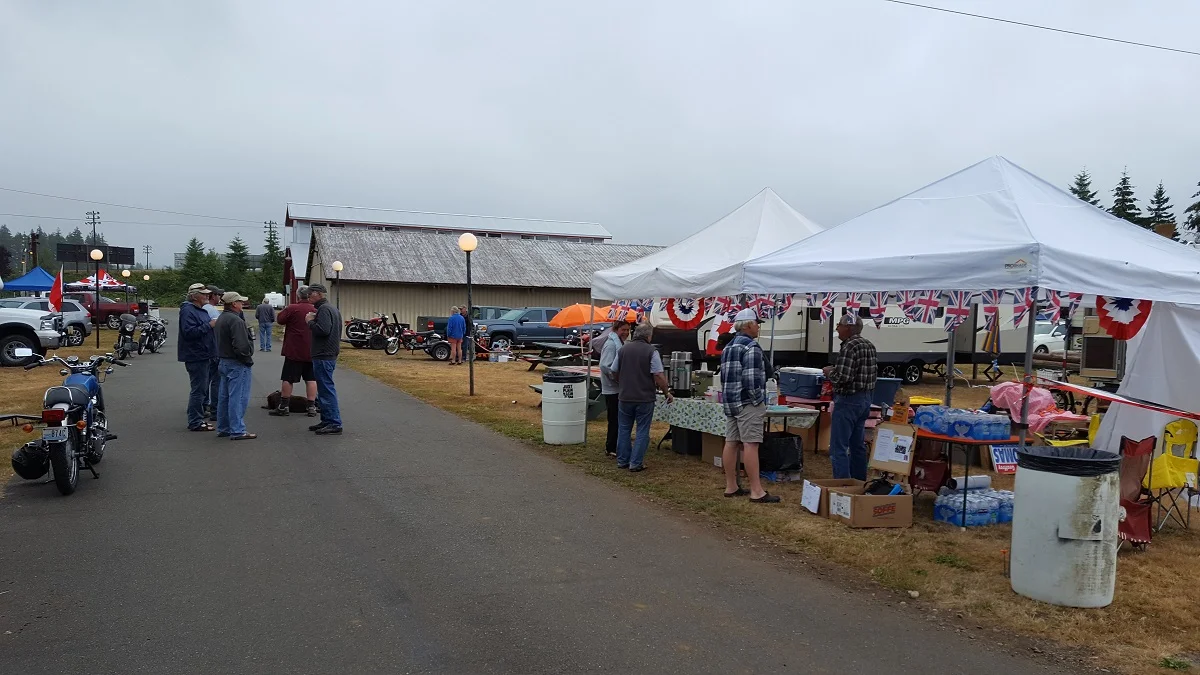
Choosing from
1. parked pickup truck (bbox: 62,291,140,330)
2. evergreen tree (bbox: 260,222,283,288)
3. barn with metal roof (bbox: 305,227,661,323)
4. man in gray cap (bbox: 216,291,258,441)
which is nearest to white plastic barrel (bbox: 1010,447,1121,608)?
man in gray cap (bbox: 216,291,258,441)

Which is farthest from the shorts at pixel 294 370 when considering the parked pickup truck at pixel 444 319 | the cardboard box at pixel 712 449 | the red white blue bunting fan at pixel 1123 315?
the parked pickup truck at pixel 444 319

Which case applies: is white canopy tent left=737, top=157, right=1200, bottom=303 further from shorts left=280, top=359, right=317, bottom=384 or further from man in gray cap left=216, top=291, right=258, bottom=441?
shorts left=280, top=359, right=317, bottom=384

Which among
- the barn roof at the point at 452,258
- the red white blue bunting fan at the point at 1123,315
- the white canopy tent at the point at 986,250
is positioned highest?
the barn roof at the point at 452,258

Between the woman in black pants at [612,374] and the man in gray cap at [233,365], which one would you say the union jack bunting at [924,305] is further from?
the man in gray cap at [233,365]

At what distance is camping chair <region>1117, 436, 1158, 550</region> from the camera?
6.24 m

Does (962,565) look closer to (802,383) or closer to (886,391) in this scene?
(802,383)

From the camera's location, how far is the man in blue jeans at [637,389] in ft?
28.7

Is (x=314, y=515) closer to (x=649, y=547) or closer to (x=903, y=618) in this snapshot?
(x=649, y=547)

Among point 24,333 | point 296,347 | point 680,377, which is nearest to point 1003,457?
point 680,377

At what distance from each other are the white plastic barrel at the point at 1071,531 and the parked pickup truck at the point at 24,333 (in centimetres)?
2022

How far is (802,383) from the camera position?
9281 millimetres

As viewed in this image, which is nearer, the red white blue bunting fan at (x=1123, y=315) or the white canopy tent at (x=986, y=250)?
the white canopy tent at (x=986, y=250)

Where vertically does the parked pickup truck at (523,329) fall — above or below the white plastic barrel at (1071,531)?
above

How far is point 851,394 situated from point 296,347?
25.7 ft
